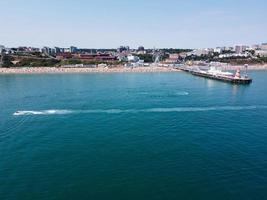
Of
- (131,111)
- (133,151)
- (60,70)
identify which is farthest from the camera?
(60,70)

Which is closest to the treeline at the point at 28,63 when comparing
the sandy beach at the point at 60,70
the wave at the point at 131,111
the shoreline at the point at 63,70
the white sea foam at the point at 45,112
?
the sandy beach at the point at 60,70

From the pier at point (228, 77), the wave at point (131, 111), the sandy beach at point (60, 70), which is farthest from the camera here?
the sandy beach at point (60, 70)

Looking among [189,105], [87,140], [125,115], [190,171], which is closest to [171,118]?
[125,115]

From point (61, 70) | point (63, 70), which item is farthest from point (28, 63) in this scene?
point (63, 70)

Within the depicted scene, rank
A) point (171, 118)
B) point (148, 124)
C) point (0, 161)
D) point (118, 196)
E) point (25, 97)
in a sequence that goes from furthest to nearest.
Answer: point (25, 97) < point (171, 118) < point (148, 124) < point (0, 161) < point (118, 196)

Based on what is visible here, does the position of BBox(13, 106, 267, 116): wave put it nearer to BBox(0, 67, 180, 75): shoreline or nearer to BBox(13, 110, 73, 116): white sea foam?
BBox(13, 110, 73, 116): white sea foam

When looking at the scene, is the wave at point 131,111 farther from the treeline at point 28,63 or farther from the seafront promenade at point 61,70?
the treeline at point 28,63

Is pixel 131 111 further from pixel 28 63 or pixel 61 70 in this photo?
pixel 28 63

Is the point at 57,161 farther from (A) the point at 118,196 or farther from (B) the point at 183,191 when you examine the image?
(B) the point at 183,191
